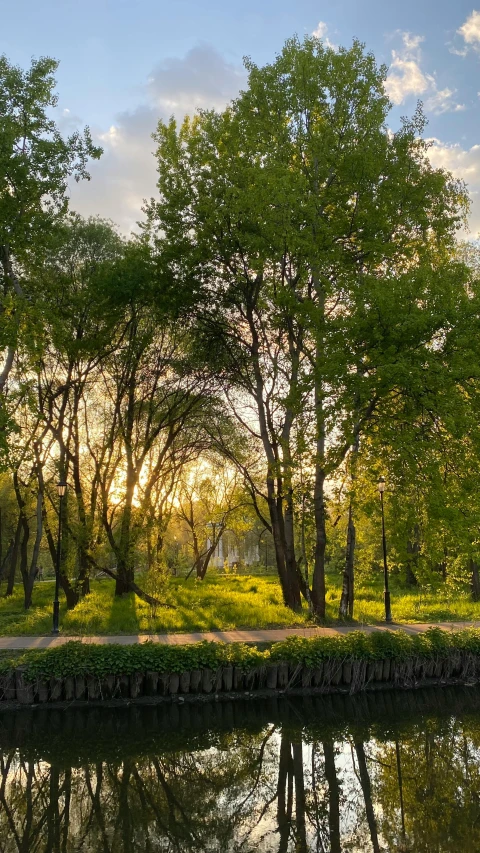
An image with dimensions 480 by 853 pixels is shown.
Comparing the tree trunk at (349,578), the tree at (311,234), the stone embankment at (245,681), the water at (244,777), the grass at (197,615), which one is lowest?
the water at (244,777)

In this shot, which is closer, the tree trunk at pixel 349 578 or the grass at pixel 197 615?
the grass at pixel 197 615

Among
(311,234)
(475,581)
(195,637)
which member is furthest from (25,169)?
(475,581)

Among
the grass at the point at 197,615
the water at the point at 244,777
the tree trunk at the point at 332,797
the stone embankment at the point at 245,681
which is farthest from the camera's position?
the grass at the point at 197,615

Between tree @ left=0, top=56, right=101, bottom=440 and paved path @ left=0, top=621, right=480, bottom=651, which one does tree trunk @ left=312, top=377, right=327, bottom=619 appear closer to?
paved path @ left=0, top=621, right=480, bottom=651

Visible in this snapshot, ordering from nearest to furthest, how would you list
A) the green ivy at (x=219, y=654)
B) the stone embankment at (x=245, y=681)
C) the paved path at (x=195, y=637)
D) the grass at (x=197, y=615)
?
the stone embankment at (x=245, y=681) < the green ivy at (x=219, y=654) < the paved path at (x=195, y=637) < the grass at (x=197, y=615)

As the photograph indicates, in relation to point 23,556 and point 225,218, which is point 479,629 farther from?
point 23,556

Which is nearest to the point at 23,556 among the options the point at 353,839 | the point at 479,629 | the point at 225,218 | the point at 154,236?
the point at 154,236

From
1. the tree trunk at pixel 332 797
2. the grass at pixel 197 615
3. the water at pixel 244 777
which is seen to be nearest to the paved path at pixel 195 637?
the grass at pixel 197 615

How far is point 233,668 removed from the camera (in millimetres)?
11922

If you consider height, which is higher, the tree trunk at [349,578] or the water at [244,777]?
the tree trunk at [349,578]

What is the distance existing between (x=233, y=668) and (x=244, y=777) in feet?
12.6

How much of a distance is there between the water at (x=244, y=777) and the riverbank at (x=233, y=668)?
42 centimetres

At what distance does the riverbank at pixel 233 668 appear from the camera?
444 inches

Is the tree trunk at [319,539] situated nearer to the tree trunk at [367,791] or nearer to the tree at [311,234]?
the tree at [311,234]
